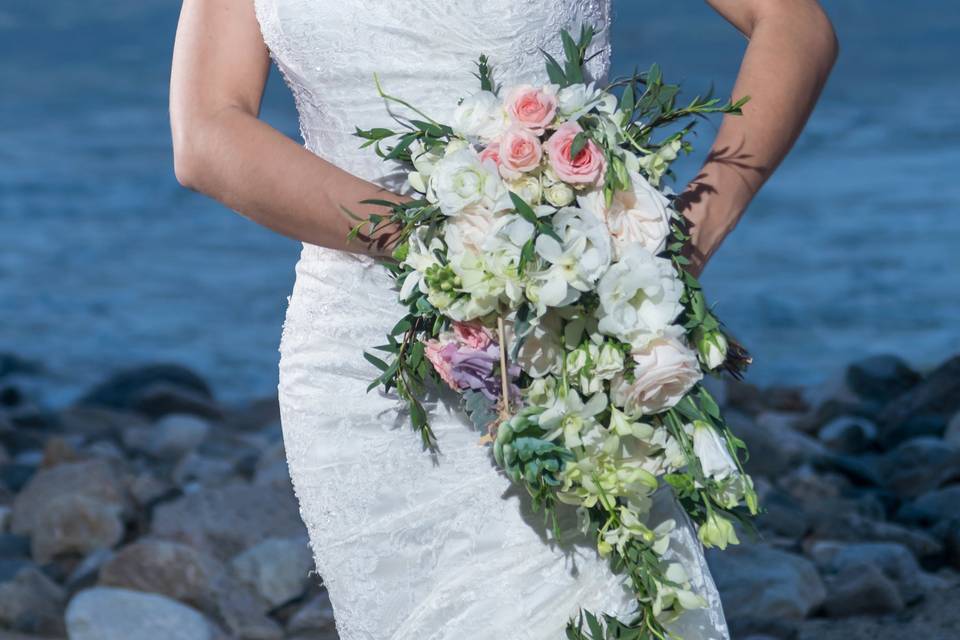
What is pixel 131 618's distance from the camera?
5359 mm

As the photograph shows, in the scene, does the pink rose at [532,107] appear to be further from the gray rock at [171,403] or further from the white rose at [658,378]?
the gray rock at [171,403]

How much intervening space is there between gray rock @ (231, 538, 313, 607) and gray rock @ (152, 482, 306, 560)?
1.11 ft

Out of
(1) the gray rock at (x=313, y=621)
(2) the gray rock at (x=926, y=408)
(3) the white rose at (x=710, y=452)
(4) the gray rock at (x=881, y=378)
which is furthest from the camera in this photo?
(4) the gray rock at (x=881, y=378)

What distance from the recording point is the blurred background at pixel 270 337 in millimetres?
5816

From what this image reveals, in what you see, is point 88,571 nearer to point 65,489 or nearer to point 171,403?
point 65,489

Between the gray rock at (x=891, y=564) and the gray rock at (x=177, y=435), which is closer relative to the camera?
the gray rock at (x=891, y=564)

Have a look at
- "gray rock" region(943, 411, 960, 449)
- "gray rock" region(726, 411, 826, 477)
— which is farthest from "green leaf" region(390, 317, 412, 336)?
"gray rock" region(943, 411, 960, 449)

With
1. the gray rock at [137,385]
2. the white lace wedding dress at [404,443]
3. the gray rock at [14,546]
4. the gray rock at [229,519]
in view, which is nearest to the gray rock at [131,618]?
the gray rock at [229,519]

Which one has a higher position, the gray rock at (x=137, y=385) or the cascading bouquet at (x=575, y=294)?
the cascading bouquet at (x=575, y=294)

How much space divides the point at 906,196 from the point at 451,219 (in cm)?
1448

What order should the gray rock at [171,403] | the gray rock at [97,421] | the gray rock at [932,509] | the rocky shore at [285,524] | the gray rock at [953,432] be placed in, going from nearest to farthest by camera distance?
the rocky shore at [285,524]
the gray rock at [932,509]
the gray rock at [953,432]
the gray rock at [97,421]
the gray rock at [171,403]

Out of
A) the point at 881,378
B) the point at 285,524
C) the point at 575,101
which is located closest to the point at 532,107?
the point at 575,101

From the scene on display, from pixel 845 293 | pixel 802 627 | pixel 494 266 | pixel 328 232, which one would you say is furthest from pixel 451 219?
pixel 845 293

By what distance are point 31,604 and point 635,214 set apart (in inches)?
168
